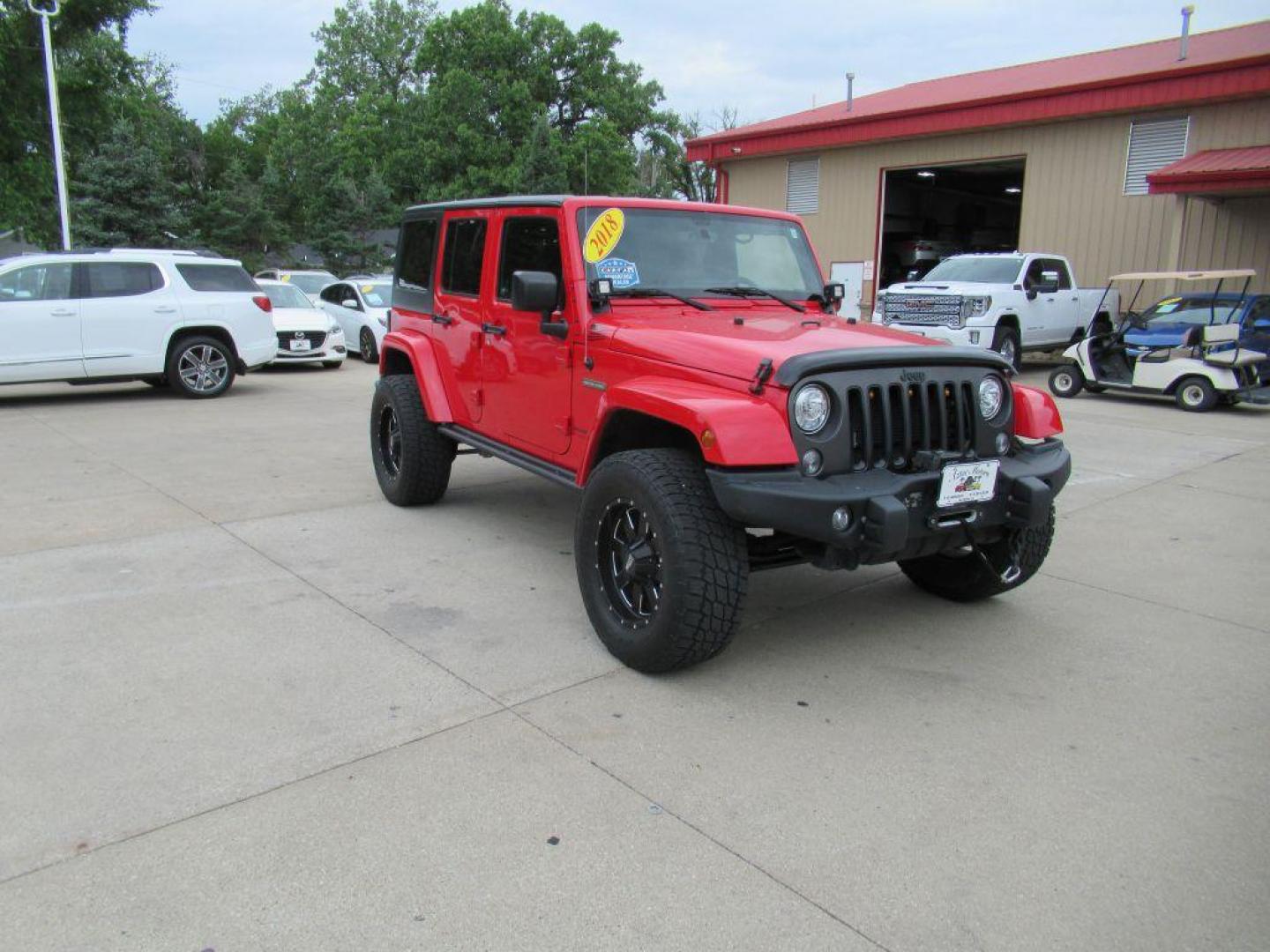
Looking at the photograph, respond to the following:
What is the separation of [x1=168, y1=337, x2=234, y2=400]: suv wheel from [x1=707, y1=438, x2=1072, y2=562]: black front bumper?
10.1 m

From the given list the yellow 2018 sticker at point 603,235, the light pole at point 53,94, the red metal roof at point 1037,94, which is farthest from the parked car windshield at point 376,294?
the yellow 2018 sticker at point 603,235

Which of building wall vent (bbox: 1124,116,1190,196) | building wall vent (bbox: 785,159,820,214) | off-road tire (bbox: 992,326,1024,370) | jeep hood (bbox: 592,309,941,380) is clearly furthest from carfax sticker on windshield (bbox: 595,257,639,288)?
building wall vent (bbox: 785,159,820,214)

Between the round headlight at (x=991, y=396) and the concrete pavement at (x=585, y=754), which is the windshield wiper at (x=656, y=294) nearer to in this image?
the round headlight at (x=991, y=396)

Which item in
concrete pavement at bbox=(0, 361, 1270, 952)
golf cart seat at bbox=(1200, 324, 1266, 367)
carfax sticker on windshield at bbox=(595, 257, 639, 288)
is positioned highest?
carfax sticker on windshield at bbox=(595, 257, 639, 288)

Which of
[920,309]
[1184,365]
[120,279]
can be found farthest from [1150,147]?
[120,279]

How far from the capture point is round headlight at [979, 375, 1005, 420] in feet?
13.5

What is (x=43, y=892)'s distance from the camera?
2.51 m

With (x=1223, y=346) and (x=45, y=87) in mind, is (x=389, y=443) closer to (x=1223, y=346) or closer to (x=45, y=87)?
(x=1223, y=346)

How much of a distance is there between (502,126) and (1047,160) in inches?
1211

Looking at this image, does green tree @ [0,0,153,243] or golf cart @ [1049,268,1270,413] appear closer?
golf cart @ [1049,268,1270,413]

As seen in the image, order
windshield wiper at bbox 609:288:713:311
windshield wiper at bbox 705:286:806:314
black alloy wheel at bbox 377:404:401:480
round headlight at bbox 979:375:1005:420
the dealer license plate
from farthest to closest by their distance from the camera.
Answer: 1. black alloy wheel at bbox 377:404:401:480
2. windshield wiper at bbox 705:286:806:314
3. windshield wiper at bbox 609:288:713:311
4. round headlight at bbox 979:375:1005:420
5. the dealer license plate

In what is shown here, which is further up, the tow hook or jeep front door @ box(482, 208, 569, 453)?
jeep front door @ box(482, 208, 569, 453)

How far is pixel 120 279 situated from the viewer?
11.3 meters

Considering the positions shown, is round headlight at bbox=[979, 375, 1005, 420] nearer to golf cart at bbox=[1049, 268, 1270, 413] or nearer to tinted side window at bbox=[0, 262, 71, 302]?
golf cart at bbox=[1049, 268, 1270, 413]
